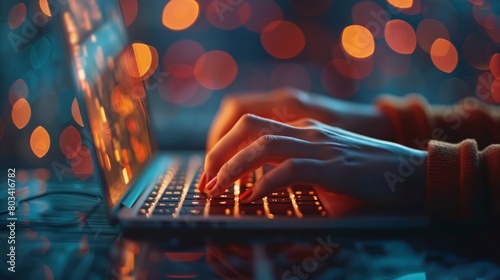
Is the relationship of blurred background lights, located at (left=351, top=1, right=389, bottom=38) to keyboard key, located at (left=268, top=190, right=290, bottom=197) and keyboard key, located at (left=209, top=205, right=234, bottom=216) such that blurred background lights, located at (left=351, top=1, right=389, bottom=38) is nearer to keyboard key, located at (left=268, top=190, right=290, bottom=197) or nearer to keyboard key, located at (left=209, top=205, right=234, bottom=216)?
keyboard key, located at (left=268, top=190, right=290, bottom=197)

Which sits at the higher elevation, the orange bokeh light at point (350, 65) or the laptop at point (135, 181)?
the laptop at point (135, 181)

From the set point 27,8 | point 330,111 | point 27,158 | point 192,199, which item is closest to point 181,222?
point 192,199

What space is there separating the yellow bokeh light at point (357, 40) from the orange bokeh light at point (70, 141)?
1509 mm

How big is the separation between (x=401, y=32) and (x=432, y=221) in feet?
6.04

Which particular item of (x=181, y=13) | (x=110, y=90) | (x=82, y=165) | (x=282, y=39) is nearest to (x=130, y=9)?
(x=181, y=13)

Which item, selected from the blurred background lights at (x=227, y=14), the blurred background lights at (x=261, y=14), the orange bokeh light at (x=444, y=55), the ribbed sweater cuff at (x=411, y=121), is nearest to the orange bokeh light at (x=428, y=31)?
the orange bokeh light at (x=444, y=55)

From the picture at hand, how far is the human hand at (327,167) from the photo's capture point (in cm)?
70

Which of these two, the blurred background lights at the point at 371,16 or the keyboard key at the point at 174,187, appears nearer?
the keyboard key at the point at 174,187

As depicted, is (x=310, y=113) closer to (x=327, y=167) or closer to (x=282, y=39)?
(x=327, y=167)

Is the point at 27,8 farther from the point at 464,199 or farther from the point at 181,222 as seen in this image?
the point at 464,199

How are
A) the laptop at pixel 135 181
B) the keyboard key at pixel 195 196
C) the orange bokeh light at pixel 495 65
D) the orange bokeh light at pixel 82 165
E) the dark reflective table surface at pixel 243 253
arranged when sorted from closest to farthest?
the dark reflective table surface at pixel 243 253, the laptop at pixel 135 181, the keyboard key at pixel 195 196, the orange bokeh light at pixel 82 165, the orange bokeh light at pixel 495 65

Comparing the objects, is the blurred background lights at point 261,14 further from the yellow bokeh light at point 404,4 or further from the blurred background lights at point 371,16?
the yellow bokeh light at point 404,4

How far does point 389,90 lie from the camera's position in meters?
2.43

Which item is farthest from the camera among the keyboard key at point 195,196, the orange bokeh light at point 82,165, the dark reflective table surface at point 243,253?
the orange bokeh light at point 82,165
